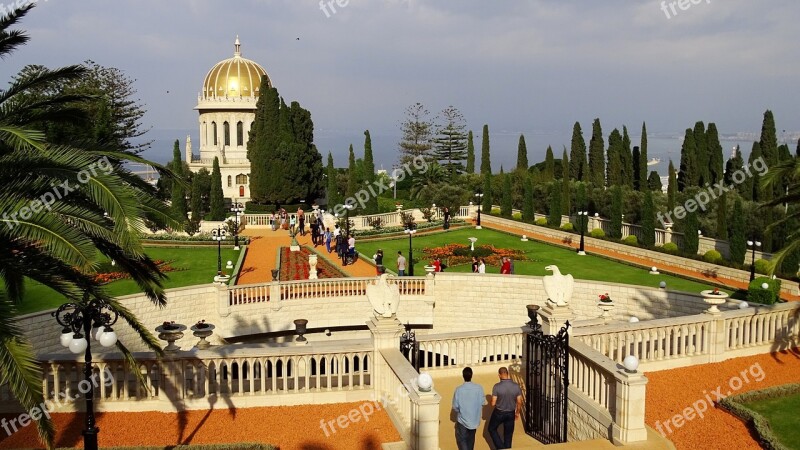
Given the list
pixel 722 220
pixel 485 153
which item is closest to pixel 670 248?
pixel 722 220

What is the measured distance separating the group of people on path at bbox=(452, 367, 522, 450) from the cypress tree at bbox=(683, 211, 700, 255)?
24770 mm

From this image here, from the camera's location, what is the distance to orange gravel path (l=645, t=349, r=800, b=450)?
11.4 meters

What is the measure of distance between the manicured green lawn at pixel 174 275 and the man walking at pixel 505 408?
11.5 metres

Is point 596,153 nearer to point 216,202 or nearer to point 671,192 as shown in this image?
point 671,192

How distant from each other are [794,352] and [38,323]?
18.4m

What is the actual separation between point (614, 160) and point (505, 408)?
49209 millimetres

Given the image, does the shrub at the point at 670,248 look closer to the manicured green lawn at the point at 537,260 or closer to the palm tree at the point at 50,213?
the manicured green lawn at the point at 537,260

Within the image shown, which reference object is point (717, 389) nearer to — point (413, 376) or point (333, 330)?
point (413, 376)

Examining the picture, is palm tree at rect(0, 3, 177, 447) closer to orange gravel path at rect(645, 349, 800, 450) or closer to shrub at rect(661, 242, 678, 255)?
orange gravel path at rect(645, 349, 800, 450)

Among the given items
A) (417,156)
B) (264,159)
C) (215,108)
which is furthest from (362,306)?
(417,156)

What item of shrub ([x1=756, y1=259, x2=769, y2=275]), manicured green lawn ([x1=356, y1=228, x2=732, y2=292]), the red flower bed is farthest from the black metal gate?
shrub ([x1=756, y1=259, x2=769, y2=275])

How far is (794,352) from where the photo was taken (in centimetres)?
1553

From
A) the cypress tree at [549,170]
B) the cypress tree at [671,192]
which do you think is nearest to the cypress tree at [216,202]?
the cypress tree at [549,170]

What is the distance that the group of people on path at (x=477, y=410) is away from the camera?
10.2 m
